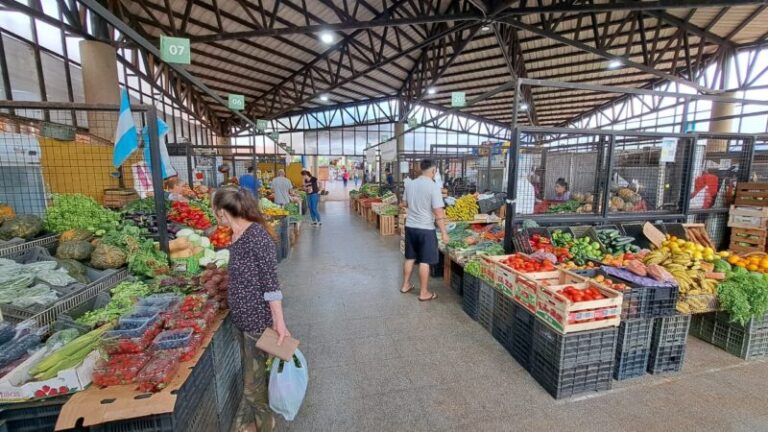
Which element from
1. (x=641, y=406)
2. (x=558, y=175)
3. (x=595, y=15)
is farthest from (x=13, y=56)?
(x=595, y=15)

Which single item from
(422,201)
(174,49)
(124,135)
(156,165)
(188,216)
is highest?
(174,49)

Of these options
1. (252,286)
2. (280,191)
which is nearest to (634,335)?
(252,286)

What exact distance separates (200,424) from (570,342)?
2.36m

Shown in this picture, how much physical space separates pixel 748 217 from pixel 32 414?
687 centimetres

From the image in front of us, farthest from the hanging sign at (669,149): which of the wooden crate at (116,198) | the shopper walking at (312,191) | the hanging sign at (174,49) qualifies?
the shopper walking at (312,191)

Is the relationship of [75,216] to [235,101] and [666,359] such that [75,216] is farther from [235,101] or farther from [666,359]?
[666,359]

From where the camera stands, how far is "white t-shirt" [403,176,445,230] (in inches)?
150

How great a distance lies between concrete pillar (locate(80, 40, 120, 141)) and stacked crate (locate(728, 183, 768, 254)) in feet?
33.3

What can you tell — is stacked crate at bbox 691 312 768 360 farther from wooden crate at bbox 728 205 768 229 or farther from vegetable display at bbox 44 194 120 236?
vegetable display at bbox 44 194 120 236

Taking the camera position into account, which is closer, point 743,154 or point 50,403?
point 50,403

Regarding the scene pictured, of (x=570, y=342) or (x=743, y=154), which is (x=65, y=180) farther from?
(x=743, y=154)

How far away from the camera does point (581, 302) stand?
228 cm

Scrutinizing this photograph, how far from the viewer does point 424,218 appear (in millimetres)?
3930

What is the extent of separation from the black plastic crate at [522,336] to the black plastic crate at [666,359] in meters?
1.01
